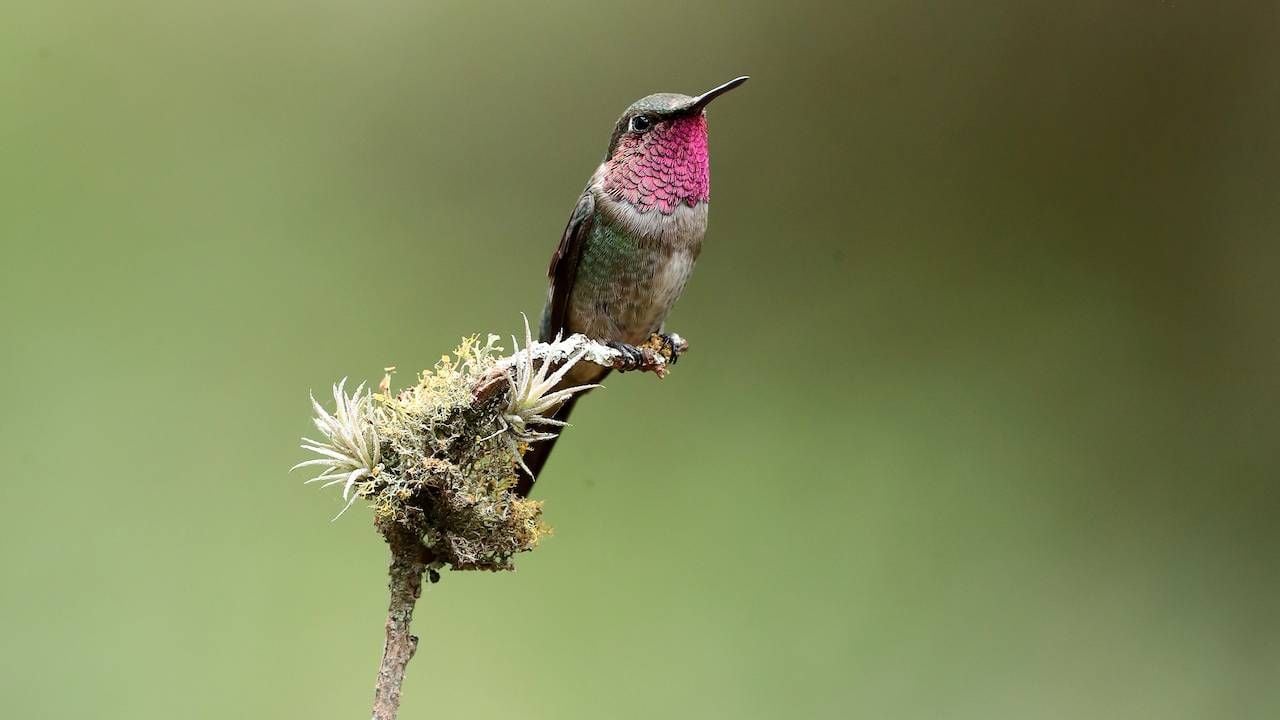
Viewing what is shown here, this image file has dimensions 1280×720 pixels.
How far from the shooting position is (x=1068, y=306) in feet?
9.17

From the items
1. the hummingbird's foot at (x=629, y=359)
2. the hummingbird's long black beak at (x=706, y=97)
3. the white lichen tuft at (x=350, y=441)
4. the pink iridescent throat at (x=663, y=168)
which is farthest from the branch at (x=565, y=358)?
the hummingbird's long black beak at (x=706, y=97)

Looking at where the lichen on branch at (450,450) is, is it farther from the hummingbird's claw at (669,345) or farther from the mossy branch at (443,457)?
the hummingbird's claw at (669,345)

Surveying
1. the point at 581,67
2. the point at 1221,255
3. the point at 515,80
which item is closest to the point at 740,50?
the point at 581,67

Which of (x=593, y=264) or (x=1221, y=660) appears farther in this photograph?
(x=1221, y=660)

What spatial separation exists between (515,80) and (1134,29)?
1.56 m

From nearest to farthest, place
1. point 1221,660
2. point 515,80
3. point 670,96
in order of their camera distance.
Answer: point 670,96
point 1221,660
point 515,80

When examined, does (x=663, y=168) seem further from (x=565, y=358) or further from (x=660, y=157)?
(x=565, y=358)

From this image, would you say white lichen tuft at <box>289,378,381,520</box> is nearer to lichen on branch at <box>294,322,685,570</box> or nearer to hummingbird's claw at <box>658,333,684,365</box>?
lichen on branch at <box>294,322,685,570</box>

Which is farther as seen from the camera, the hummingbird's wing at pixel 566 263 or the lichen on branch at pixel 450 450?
the hummingbird's wing at pixel 566 263

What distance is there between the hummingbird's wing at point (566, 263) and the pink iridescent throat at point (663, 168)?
54mm

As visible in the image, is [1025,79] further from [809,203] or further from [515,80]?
[515,80]

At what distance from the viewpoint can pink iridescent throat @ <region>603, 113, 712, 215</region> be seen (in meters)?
1.62

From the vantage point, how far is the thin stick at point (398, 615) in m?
0.97

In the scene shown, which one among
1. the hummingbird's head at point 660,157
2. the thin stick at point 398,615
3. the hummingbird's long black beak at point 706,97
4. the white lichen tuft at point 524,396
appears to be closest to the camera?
the thin stick at point 398,615
